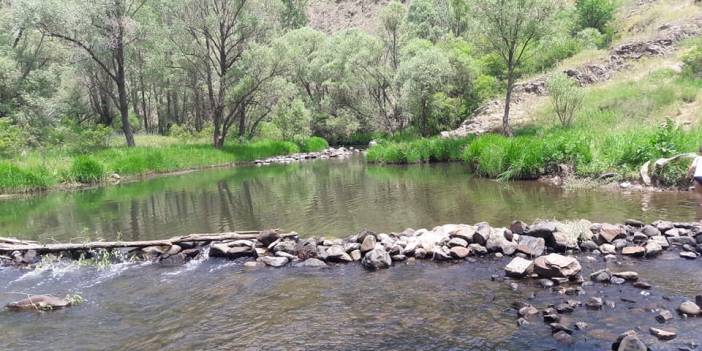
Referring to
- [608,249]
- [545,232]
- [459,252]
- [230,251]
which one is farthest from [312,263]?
[608,249]

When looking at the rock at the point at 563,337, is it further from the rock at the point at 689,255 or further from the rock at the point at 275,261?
the rock at the point at 275,261

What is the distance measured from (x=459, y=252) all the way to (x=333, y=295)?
11.2ft

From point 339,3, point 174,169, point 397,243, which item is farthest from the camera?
point 339,3

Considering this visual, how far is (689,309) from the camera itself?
7605 millimetres

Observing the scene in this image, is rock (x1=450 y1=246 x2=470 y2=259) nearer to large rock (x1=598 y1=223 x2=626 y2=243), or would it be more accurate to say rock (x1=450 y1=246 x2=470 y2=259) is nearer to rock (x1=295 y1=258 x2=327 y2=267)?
rock (x1=295 y1=258 x2=327 y2=267)

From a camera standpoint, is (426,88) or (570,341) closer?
(570,341)

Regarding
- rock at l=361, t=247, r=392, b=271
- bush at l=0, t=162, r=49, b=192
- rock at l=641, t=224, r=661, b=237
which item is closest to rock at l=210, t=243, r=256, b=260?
rock at l=361, t=247, r=392, b=271

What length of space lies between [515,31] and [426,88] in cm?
1234

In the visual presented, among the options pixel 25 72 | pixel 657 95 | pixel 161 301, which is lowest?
pixel 161 301

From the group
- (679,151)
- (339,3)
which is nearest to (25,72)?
(679,151)

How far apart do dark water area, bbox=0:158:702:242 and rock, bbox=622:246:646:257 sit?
3714mm

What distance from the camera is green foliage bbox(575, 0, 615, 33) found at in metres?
55.8

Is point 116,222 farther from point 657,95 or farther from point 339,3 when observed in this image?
point 339,3

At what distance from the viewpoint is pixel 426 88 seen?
45.3 m
